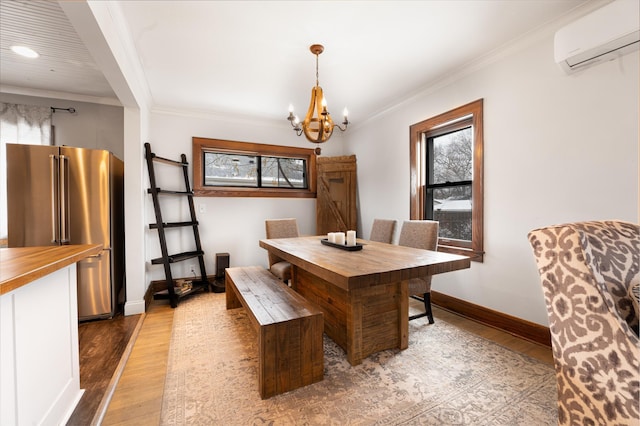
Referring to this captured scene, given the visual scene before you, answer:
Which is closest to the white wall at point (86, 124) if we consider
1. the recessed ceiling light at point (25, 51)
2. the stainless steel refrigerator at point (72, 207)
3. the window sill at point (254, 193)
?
the stainless steel refrigerator at point (72, 207)

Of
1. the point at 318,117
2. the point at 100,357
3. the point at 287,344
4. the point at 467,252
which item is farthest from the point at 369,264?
the point at 100,357

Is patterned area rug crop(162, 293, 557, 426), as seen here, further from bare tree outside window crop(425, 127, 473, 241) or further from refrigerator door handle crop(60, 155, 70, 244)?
refrigerator door handle crop(60, 155, 70, 244)

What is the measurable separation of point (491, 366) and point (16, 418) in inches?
97.7

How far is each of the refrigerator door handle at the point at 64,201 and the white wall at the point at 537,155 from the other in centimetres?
379

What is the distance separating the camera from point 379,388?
5.40 ft

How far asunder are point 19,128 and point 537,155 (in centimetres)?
504

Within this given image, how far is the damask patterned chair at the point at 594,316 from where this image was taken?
0.72 meters

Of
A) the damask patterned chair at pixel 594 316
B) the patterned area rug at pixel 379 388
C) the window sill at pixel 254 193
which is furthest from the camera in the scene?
the window sill at pixel 254 193

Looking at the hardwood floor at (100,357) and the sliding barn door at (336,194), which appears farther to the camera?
the sliding barn door at (336,194)

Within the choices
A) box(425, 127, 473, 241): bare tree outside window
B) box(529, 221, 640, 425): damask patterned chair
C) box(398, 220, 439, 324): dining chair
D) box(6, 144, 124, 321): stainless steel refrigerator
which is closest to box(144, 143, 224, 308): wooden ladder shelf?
box(6, 144, 124, 321): stainless steel refrigerator

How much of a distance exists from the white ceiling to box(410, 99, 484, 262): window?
0.52 metres

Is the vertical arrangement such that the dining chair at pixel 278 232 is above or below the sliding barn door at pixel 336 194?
below

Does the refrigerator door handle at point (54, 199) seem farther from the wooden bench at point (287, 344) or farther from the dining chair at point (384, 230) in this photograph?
the dining chair at point (384, 230)

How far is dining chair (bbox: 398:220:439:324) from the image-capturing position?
7.65 ft
